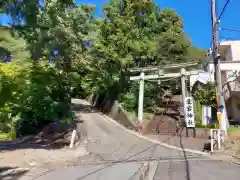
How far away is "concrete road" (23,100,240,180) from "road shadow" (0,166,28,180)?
78 centimetres

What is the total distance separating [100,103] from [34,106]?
55.1 feet

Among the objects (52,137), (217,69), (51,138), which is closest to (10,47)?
(51,138)

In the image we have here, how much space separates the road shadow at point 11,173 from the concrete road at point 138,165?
2.54 ft

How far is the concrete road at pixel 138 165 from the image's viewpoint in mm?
9195

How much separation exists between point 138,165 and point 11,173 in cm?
450

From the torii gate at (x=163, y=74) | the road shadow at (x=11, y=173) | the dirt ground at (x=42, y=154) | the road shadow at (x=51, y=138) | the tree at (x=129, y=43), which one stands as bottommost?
the road shadow at (x=11, y=173)

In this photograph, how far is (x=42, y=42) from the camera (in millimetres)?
10320

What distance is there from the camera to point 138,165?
11.2 meters

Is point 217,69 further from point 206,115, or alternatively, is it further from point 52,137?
point 52,137

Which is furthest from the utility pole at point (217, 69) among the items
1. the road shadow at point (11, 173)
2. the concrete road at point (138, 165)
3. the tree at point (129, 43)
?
the road shadow at point (11, 173)

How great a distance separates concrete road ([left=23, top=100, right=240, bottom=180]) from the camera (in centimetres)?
920

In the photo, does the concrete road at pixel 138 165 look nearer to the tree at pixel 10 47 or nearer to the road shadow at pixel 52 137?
the road shadow at pixel 52 137

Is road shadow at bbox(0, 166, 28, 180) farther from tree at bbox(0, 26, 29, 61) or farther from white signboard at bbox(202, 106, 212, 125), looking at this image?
white signboard at bbox(202, 106, 212, 125)

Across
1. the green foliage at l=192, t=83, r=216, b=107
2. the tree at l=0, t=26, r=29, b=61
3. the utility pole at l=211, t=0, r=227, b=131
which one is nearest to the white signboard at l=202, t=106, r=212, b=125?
the green foliage at l=192, t=83, r=216, b=107
